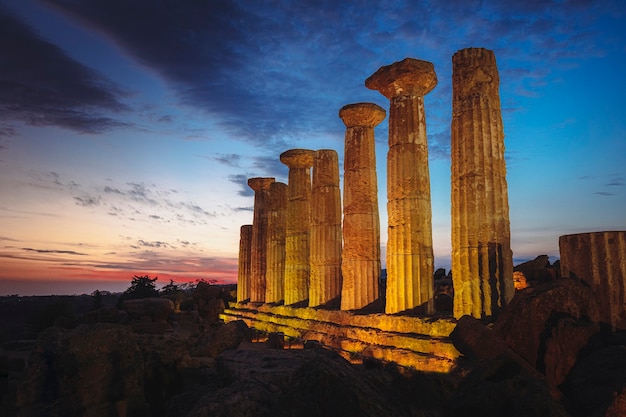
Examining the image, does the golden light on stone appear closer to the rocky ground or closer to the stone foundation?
the stone foundation

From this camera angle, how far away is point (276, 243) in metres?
21.7

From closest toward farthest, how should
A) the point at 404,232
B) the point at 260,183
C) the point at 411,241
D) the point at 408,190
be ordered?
the point at 411,241 → the point at 404,232 → the point at 408,190 → the point at 260,183

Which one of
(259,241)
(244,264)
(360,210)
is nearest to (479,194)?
(360,210)

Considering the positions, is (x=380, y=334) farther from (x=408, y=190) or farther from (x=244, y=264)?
(x=244, y=264)

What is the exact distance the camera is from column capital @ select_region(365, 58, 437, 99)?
39.5 feet

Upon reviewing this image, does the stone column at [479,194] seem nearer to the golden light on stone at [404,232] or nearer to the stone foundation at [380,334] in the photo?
the golden light on stone at [404,232]

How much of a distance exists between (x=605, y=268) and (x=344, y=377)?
5459 millimetres

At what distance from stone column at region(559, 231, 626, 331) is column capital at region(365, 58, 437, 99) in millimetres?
6098

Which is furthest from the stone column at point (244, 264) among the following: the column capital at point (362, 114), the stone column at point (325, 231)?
the column capital at point (362, 114)

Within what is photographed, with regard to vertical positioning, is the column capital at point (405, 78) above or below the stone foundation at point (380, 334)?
above

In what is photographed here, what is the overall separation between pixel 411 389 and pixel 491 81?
24.5ft

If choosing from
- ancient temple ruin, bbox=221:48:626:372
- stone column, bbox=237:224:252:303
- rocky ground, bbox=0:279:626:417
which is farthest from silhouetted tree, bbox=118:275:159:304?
rocky ground, bbox=0:279:626:417

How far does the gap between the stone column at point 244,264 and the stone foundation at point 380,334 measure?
8462 mm

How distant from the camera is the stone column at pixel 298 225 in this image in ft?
62.3
